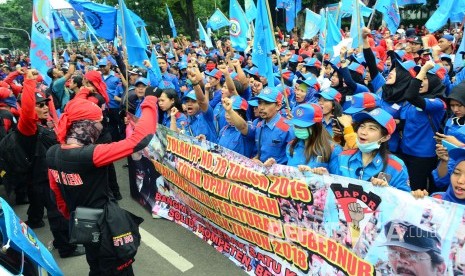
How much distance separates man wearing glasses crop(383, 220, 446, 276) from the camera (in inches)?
99.9

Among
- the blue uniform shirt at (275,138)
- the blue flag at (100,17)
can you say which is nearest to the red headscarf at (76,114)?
the blue uniform shirt at (275,138)

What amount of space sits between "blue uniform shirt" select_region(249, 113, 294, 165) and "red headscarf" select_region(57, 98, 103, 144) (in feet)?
6.43

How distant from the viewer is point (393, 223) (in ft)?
8.94

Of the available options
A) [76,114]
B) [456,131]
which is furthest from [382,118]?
[76,114]

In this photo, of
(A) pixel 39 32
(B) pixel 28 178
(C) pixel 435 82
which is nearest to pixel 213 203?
(B) pixel 28 178

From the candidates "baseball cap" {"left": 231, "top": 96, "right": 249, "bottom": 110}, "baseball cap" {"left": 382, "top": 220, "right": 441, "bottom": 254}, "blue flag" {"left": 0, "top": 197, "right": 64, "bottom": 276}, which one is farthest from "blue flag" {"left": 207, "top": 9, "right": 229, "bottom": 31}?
"baseball cap" {"left": 382, "top": 220, "right": 441, "bottom": 254}

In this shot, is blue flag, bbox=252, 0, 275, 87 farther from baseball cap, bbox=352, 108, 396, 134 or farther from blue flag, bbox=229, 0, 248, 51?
blue flag, bbox=229, 0, 248, 51

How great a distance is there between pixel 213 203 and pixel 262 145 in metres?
0.84

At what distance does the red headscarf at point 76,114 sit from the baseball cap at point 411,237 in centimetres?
229

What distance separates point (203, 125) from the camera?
538 centimetres

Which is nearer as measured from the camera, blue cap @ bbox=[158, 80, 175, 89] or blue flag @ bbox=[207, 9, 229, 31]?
blue cap @ bbox=[158, 80, 175, 89]

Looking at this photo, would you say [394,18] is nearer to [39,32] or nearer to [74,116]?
[39,32]

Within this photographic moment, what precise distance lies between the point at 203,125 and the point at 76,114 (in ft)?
8.27

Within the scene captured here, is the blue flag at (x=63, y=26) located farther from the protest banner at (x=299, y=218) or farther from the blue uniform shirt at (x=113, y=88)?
the protest banner at (x=299, y=218)
